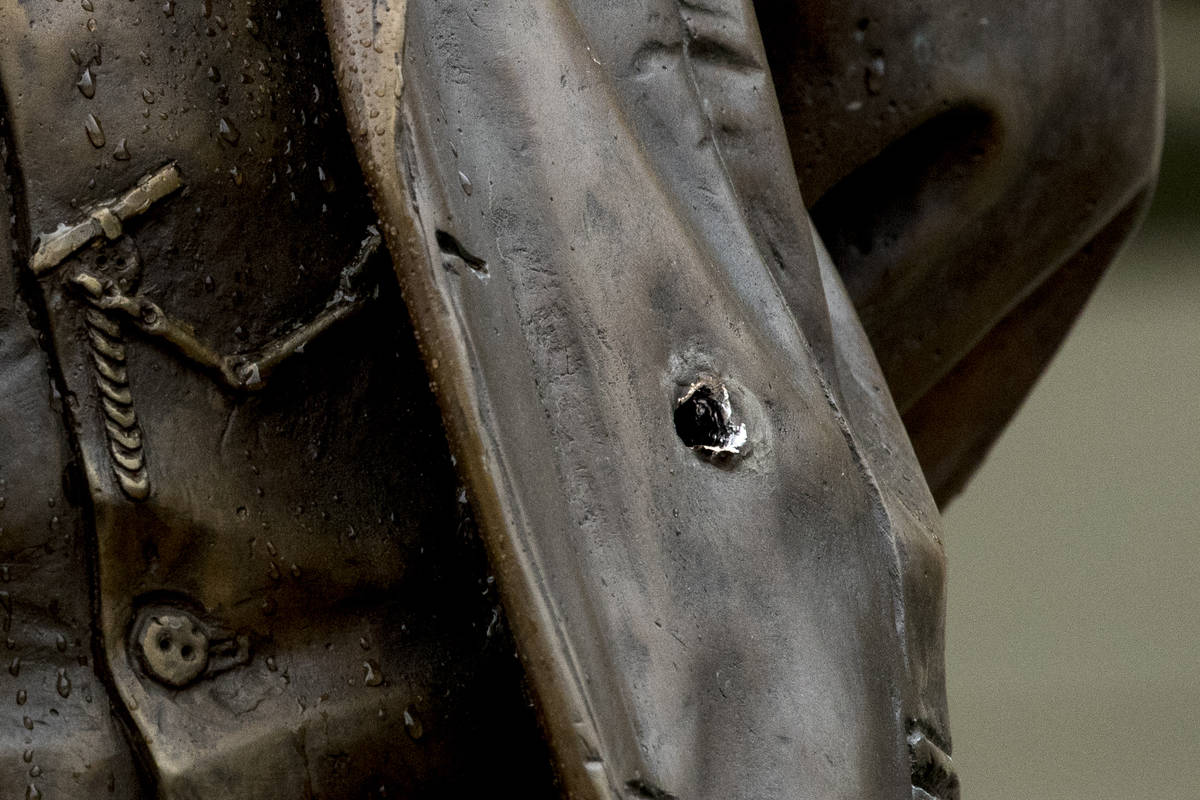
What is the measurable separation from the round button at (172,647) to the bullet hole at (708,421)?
209 millimetres

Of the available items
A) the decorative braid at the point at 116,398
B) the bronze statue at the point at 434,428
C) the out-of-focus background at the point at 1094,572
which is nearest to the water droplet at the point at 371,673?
the bronze statue at the point at 434,428

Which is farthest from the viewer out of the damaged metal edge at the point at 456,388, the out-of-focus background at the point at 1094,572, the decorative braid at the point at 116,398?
the out-of-focus background at the point at 1094,572

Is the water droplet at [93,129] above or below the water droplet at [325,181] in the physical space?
above

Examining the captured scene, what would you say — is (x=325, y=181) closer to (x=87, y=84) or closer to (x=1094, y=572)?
(x=87, y=84)

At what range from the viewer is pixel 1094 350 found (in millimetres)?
2656

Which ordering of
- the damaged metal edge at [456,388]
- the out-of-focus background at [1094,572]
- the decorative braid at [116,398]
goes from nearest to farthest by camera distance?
the damaged metal edge at [456,388]
the decorative braid at [116,398]
the out-of-focus background at [1094,572]

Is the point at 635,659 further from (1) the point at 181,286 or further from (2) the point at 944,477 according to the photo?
(2) the point at 944,477

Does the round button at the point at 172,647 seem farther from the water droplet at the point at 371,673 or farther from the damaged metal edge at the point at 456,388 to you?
the damaged metal edge at the point at 456,388

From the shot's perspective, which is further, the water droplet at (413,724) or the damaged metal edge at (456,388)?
the water droplet at (413,724)

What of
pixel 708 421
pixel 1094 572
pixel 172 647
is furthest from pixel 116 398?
pixel 1094 572

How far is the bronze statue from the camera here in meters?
0.61

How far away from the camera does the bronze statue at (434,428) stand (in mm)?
605

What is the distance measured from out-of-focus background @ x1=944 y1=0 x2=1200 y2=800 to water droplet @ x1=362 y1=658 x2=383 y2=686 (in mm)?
1494

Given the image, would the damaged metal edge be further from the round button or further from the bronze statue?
the round button
